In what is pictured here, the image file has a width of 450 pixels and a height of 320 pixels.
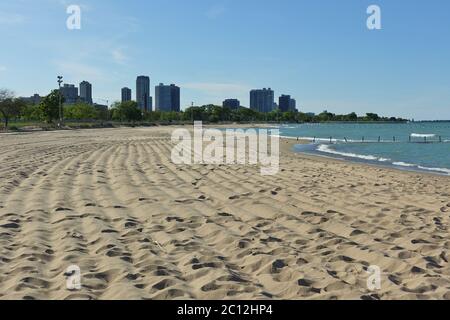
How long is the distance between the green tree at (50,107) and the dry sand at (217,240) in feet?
246

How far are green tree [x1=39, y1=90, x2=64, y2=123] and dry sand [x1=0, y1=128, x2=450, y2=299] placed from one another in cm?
7501

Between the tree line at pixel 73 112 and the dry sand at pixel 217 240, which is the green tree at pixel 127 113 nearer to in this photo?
the tree line at pixel 73 112

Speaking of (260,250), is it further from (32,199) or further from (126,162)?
(126,162)

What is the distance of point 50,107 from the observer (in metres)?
80.8

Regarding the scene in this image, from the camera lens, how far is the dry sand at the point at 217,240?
14.0 feet

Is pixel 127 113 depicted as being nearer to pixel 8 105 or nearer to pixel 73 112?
pixel 73 112

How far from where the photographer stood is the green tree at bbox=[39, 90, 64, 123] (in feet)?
263

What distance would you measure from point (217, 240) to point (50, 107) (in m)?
82.1

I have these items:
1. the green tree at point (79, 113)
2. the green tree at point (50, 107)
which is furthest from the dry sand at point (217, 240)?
the green tree at point (79, 113)

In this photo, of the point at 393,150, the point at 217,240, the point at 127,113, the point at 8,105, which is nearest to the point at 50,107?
the point at 8,105

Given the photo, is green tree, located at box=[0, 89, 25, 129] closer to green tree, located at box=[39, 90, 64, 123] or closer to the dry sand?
green tree, located at box=[39, 90, 64, 123]

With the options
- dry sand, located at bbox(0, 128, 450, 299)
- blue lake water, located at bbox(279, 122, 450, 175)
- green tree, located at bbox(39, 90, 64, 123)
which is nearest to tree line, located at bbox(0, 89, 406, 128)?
green tree, located at bbox(39, 90, 64, 123)

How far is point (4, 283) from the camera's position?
13.9 ft

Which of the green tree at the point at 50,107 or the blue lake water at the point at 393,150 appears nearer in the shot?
the blue lake water at the point at 393,150
